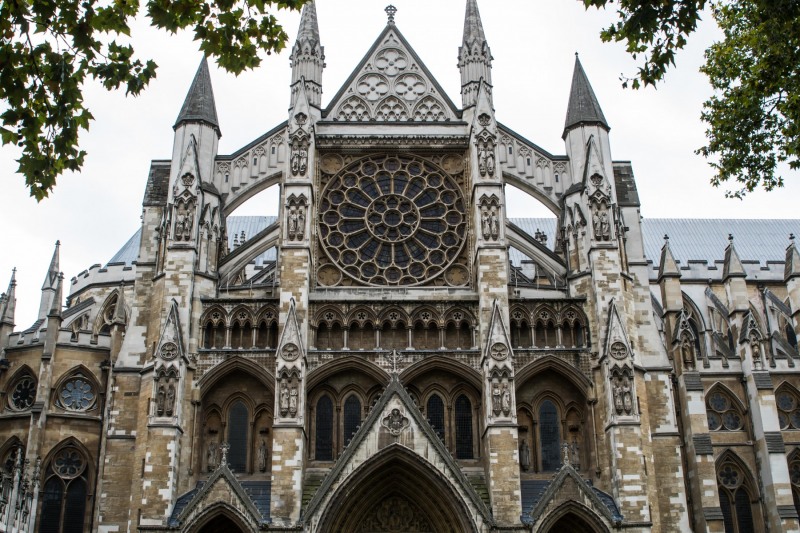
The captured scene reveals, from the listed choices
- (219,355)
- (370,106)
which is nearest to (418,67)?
(370,106)

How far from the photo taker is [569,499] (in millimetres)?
23656

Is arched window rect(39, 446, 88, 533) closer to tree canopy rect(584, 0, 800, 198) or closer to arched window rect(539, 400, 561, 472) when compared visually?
arched window rect(539, 400, 561, 472)

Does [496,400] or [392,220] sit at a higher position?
[392,220]

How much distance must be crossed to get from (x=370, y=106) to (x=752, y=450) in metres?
19.6

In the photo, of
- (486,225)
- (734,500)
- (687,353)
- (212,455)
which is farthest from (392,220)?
(734,500)

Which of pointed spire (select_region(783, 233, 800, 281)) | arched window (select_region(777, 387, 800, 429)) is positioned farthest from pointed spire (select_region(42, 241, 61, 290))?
pointed spire (select_region(783, 233, 800, 281))

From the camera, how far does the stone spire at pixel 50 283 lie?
36.3m

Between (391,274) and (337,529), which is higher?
(391,274)

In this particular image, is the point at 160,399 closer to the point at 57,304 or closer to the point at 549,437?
the point at 57,304

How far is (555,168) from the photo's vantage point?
29.3 metres

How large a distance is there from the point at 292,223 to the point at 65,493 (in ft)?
41.7

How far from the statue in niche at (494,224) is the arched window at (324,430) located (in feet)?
23.2

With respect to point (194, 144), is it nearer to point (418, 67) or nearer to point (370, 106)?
point (370, 106)

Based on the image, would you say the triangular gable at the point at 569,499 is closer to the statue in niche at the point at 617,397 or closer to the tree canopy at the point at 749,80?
the statue in niche at the point at 617,397
